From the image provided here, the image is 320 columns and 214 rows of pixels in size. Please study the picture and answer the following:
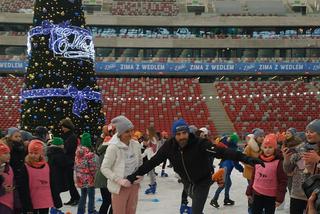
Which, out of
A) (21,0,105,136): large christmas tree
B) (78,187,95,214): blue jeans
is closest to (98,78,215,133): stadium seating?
(21,0,105,136): large christmas tree

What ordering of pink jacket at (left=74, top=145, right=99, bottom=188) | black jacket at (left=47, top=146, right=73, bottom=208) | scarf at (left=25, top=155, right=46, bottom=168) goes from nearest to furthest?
scarf at (left=25, top=155, right=46, bottom=168) → black jacket at (left=47, top=146, right=73, bottom=208) → pink jacket at (left=74, top=145, right=99, bottom=188)


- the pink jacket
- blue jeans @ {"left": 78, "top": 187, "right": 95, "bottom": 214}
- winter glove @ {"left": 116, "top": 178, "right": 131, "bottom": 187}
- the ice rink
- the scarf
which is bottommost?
the ice rink

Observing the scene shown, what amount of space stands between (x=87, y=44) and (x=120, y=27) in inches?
1276

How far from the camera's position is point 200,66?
3994 centimetres

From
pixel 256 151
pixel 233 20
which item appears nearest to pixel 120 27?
pixel 233 20

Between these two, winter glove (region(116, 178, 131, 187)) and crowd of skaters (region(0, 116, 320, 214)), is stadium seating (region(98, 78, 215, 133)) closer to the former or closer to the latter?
crowd of skaters (region(0, 116, 320, 214))

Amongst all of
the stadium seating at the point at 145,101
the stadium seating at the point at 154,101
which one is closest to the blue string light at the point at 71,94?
the stadium seating at the point at 154,101

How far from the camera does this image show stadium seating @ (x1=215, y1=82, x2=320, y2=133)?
101 feet

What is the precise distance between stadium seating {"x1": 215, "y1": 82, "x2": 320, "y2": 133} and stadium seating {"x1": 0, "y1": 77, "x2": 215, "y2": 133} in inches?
84.6

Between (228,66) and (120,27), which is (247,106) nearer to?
(228,66)

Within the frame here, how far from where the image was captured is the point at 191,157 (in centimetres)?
474

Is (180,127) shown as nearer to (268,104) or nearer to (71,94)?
(71,94)

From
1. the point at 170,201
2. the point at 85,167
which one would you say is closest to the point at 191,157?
the point at 85,167

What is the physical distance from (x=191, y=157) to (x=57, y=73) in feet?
21.7
